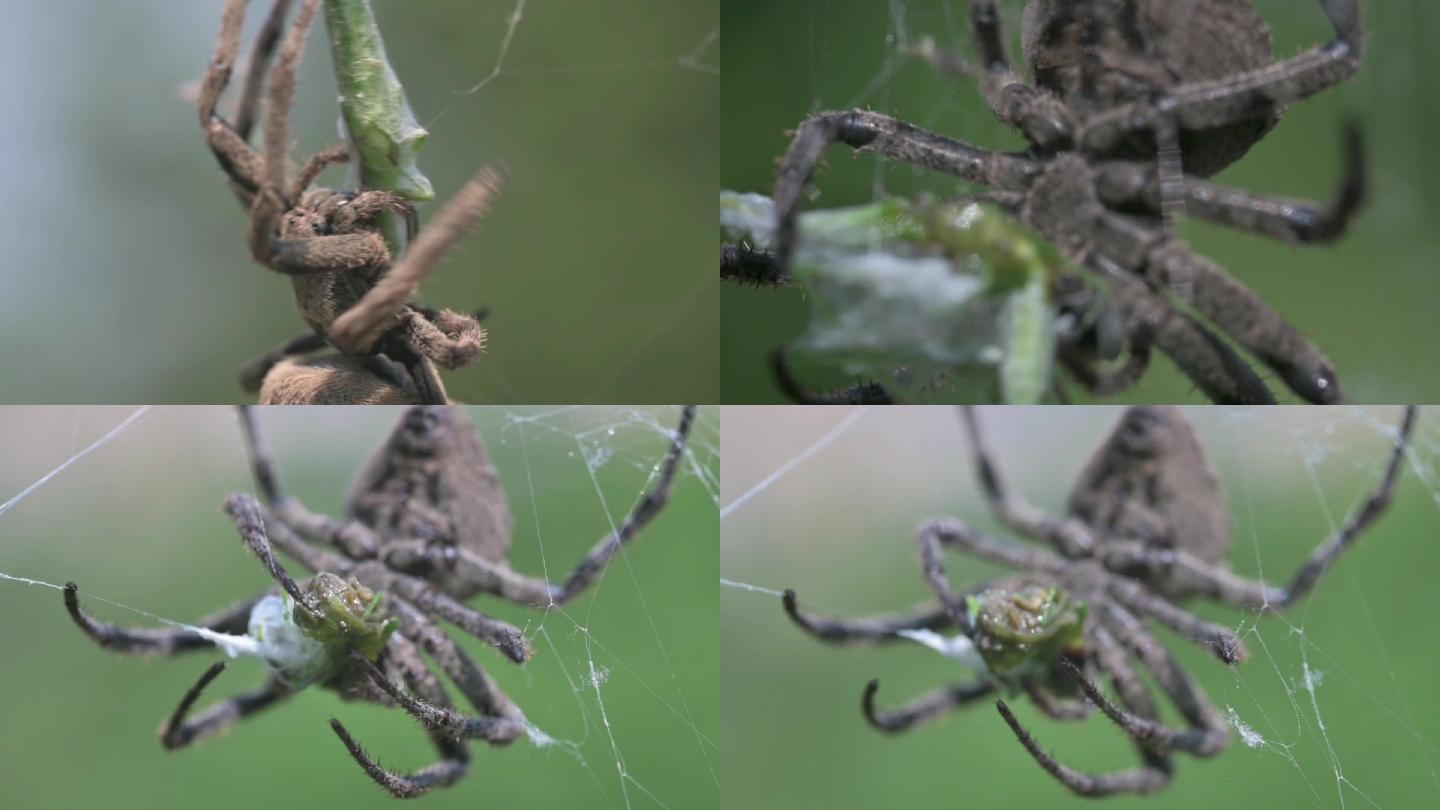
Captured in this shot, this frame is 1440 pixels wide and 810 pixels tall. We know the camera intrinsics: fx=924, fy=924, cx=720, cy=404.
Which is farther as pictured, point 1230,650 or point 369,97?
point 1230,650

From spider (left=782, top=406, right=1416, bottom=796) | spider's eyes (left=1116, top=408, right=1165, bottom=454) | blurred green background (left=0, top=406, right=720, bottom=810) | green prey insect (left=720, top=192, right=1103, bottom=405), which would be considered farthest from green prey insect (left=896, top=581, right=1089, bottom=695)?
green prey insect (left=720, top=192, right=1103, bottom=405)

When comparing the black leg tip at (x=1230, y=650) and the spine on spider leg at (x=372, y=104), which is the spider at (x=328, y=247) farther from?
the black leg tip at (x=1230, y=650)

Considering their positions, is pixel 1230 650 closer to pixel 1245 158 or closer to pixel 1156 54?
pixel 1245 158

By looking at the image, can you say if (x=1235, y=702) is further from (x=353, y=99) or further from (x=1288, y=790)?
(x=353, y=99)

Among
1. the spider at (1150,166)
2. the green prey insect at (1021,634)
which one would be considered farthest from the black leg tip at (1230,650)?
the spider at (1150,166)

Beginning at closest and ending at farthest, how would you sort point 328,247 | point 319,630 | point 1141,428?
point 328,247, point 319,630, point 1141,428

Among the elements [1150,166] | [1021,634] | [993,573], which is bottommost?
[993,573]

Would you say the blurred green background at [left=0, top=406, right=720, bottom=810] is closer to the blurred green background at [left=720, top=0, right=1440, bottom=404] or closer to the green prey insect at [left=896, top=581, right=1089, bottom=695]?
the blurred green background at [left=720, top=0, right=1440, bottom=404]

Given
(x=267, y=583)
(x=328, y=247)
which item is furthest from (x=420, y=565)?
(x=328, y=247)
